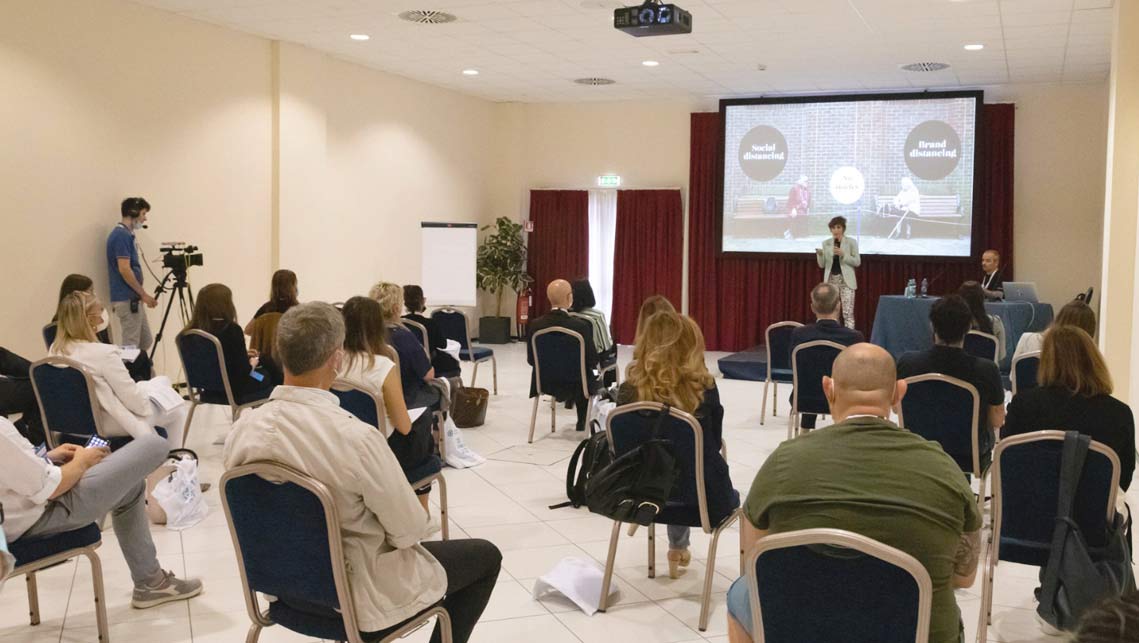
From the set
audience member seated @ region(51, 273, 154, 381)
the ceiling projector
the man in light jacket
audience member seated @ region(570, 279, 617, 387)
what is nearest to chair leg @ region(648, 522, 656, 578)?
audience member seated @ region(570, 279, 617, 387)

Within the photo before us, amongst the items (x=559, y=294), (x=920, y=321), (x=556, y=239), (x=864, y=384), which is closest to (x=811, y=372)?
(x=559, y=294)

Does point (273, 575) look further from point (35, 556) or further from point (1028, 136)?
point (1028, 136)

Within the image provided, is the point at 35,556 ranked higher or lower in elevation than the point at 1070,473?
lower

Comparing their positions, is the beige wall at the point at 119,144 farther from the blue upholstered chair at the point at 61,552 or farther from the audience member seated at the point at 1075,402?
the audience member seated at the point at 1075,402

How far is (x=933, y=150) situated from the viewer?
38.6ft

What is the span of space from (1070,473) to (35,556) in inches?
130

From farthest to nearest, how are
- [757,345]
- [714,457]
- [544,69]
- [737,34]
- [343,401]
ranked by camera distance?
[757,345], [544,69], [737,34], [343,401], [714,457]

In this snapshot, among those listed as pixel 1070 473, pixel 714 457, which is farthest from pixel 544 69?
pixel 1070 473

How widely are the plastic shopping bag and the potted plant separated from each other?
841 cm

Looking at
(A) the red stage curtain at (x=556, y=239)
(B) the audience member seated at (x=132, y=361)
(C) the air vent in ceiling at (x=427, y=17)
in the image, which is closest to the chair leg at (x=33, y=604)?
(B) the audience member seated at (x=132, y=361)

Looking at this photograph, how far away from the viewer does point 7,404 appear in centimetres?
535

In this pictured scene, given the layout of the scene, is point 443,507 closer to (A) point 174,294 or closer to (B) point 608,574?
(B) point 608,574

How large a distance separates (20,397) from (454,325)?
3.65 m

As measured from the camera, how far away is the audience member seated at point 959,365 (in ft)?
15.0
